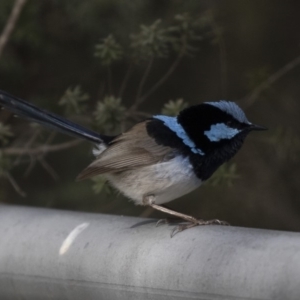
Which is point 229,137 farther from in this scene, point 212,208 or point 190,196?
point 190,196

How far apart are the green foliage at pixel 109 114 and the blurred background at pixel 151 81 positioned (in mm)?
640

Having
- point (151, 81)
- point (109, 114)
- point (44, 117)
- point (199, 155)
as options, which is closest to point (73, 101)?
point (109, 114)

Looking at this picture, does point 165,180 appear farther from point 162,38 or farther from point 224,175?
point 162,38

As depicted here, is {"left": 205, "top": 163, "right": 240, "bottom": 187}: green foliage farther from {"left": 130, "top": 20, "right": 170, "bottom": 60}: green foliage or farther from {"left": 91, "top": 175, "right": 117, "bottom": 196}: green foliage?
{"left": 130, "top": 20, "right": 170, "bottom": 60}: green foliage

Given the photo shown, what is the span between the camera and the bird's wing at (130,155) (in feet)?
12.7

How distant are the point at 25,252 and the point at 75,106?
1934mm

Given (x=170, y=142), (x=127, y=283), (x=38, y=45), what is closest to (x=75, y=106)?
(x=170, y=142)

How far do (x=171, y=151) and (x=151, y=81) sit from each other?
10.2 feet

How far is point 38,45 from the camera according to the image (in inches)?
248

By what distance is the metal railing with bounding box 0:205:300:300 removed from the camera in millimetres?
2416

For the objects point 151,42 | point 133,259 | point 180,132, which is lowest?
point 133,259

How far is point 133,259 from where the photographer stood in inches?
112

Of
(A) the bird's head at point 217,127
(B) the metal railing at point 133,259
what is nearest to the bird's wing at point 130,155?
(A) the bird's head at point 217,127

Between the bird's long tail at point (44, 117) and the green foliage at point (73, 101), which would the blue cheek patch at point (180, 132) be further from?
the green foliage at point (73, 101)
